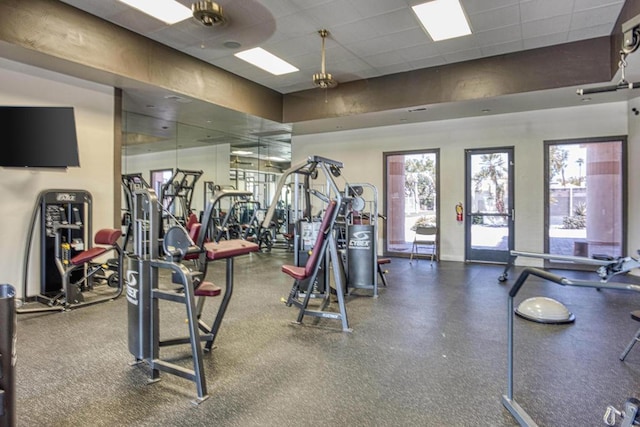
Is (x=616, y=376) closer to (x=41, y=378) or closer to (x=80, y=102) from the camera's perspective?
(x=41, y=378)

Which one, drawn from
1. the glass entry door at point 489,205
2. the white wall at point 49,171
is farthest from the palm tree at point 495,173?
the white wall at point 49,171

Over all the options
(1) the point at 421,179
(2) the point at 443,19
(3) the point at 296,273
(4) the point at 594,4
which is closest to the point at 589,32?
(4) the point at 594,4

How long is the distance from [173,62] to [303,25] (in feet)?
7.55

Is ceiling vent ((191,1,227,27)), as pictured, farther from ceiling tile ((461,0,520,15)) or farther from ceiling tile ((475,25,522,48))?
ceiling tile ((475,25,522,48))

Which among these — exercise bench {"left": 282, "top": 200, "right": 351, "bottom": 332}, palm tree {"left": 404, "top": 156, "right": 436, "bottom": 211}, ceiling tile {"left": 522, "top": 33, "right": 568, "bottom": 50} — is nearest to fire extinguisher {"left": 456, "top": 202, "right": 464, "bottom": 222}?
palm tree {"left": 404, "top": 156, "right": 436, "bottom": 211}

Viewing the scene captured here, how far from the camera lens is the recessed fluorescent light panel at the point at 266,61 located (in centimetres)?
613

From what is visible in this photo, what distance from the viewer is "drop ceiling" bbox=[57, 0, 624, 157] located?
472 cm

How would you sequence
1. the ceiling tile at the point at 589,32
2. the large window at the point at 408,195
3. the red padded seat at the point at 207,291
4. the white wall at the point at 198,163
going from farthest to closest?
1. the white wall at the point at 198,163
2. the large window at the point at 408,195
3. the ceiling tile at the point at 589,32
4. the red padded seat at the point at 207,291

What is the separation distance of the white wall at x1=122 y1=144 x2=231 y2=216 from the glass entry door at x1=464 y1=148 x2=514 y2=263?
642cm

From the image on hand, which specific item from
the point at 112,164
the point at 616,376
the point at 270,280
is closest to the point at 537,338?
the point at 616,376

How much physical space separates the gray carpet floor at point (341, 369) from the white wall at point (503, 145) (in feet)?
9.80

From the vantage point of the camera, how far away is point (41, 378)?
267 centimetres

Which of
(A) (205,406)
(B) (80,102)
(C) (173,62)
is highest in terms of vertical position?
(C) (173,62)

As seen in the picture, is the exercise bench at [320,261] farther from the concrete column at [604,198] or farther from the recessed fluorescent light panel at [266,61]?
the concrete column at [604,198]
